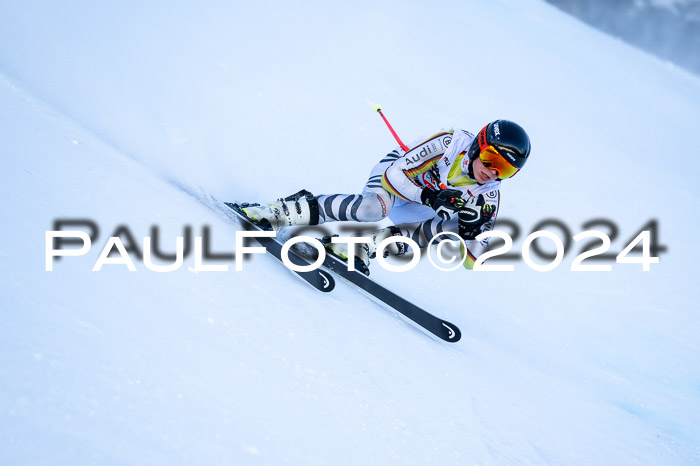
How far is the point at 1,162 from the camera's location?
88.4 inches

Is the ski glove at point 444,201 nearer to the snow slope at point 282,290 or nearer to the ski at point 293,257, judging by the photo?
the snow slope at point 282,290

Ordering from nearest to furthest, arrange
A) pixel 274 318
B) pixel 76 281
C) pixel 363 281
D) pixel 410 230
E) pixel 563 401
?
pixel 76 281
pixel 274 318
pixel 563 401
pixel 363 281
pixel 410 230

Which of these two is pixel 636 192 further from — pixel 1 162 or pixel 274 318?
pixel 1 162

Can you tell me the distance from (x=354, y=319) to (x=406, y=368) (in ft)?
1.18

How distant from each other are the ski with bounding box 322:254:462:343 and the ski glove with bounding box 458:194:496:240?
532 mm

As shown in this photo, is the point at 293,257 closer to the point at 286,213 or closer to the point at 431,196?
the point at 286,213

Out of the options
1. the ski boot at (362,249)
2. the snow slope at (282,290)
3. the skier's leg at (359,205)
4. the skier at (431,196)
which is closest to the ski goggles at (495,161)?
the skier at (431,196)

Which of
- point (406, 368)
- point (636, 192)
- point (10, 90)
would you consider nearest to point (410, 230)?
point (406, 368)

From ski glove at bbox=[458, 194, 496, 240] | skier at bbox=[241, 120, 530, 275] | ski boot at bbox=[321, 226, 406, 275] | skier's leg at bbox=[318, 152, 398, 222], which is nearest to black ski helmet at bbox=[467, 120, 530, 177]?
skier at bbox=[241, 120, 530, 275]

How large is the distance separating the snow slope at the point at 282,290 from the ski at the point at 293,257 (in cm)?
10

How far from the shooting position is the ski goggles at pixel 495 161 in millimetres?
2734

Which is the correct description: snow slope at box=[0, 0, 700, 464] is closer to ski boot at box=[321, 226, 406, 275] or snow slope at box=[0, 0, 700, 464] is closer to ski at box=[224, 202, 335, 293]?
ski at box=[224, 202, 335, 293]

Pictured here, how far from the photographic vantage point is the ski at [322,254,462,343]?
9.50ft

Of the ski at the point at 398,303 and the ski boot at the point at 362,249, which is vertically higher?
the ski boot at the point at 362,249
